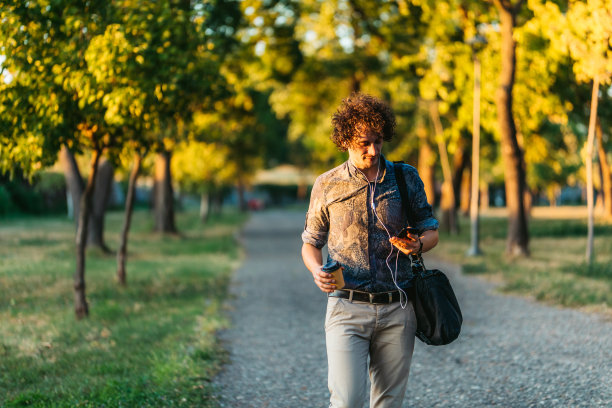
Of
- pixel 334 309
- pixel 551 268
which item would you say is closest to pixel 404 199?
pixel 334 309

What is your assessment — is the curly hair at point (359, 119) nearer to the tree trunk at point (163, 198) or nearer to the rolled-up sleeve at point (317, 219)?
the rolled-up sleeve at point (317, 219)

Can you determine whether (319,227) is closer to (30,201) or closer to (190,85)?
(190,85)

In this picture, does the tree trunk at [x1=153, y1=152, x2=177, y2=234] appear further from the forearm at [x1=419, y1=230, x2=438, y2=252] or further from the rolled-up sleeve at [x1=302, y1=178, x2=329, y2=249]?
the forearm at [x1=419, y1=230, x2=438, y2=252]

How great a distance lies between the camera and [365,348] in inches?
133

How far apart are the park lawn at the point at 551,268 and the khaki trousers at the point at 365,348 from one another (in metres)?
6.32

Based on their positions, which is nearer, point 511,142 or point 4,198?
point 511,142

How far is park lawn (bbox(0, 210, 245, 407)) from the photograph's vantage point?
5.35 metres

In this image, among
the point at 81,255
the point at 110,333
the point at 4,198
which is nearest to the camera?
the point at 110,333

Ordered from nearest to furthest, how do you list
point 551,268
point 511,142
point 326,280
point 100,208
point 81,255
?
point 326,280, point 81,255, point 551,268, point 511,142, point 100,208

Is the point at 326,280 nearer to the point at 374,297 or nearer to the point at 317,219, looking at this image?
the point at 374,297

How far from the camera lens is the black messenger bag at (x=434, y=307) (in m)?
3.27

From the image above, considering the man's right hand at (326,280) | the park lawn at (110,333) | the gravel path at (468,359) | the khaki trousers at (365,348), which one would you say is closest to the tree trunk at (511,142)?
the gravel path at (468,359)

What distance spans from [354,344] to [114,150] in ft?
21.9

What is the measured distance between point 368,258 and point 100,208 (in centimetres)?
1585
